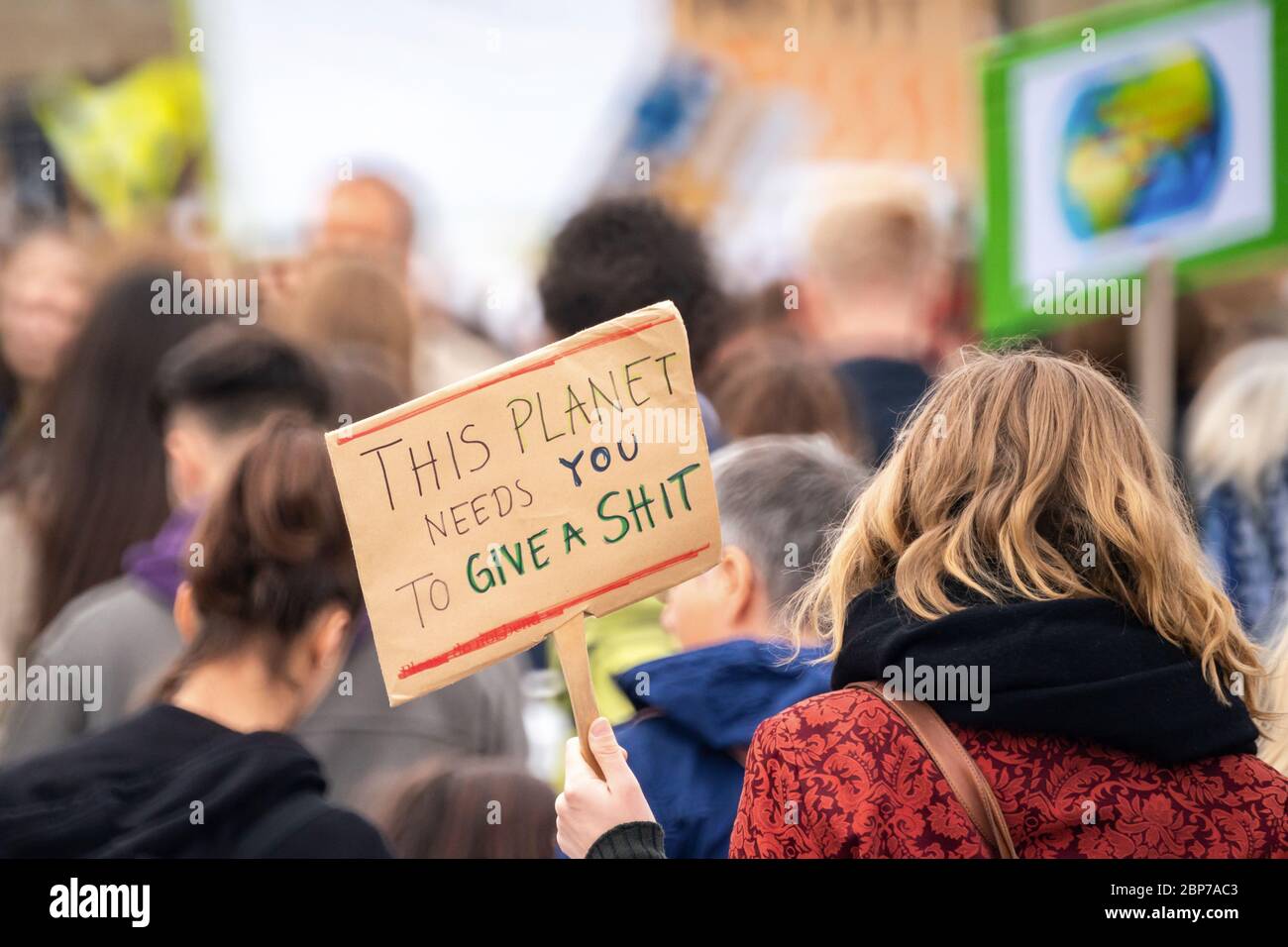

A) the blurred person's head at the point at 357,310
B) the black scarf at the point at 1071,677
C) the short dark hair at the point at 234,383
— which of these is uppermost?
the blurred person's head at the point at 357,310

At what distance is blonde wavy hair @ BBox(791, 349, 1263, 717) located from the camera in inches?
69.4

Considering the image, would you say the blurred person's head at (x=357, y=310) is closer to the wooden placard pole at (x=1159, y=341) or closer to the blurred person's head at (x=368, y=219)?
the blurred person's head at (x=368, y=219)

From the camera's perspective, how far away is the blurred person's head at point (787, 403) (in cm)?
354

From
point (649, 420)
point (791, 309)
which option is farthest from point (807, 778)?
point (791, 309)

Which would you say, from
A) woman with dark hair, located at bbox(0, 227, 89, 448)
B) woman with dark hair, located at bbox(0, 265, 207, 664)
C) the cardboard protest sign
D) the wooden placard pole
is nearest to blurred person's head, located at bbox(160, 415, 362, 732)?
the cardboard protest sign

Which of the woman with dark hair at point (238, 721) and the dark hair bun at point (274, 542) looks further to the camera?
the dark hair bun at point (274, 542)

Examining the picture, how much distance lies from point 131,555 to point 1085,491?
1.96m

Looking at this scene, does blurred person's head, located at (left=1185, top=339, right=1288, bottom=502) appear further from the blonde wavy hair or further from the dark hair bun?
the dark hair bun

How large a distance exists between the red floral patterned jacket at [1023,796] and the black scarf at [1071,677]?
3 centimetres

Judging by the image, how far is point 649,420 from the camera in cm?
210

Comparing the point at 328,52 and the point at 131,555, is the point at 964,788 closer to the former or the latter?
the point at 131,555

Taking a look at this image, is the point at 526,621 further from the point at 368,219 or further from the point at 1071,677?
the point at 368,219

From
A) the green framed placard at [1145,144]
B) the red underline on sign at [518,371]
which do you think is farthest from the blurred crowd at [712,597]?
the red underline on sign at [518,371]

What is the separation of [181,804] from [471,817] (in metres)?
0.42
